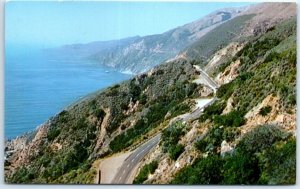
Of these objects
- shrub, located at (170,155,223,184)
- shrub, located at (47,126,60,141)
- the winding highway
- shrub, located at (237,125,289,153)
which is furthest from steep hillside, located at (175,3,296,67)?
shrub, located at (47,126,60,141)

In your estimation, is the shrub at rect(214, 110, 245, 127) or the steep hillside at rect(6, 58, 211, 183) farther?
the steep hillside at rect(6, 58, 211, 183)

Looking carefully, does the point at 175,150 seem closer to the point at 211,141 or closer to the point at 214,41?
the point at 211,141

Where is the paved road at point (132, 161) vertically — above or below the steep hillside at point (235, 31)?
below

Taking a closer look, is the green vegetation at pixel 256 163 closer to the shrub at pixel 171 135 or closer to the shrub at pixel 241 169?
the shrub at pixel 241 169

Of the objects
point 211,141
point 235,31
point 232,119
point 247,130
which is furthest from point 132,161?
point 235,31

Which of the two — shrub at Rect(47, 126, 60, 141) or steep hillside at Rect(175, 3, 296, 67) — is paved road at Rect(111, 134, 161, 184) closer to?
shrub at Rect(47, 126, 60, 141)

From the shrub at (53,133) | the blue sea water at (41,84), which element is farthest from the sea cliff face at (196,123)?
the blue sea water at (41,84)

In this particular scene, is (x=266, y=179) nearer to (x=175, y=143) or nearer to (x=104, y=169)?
(x=175, y=143)
